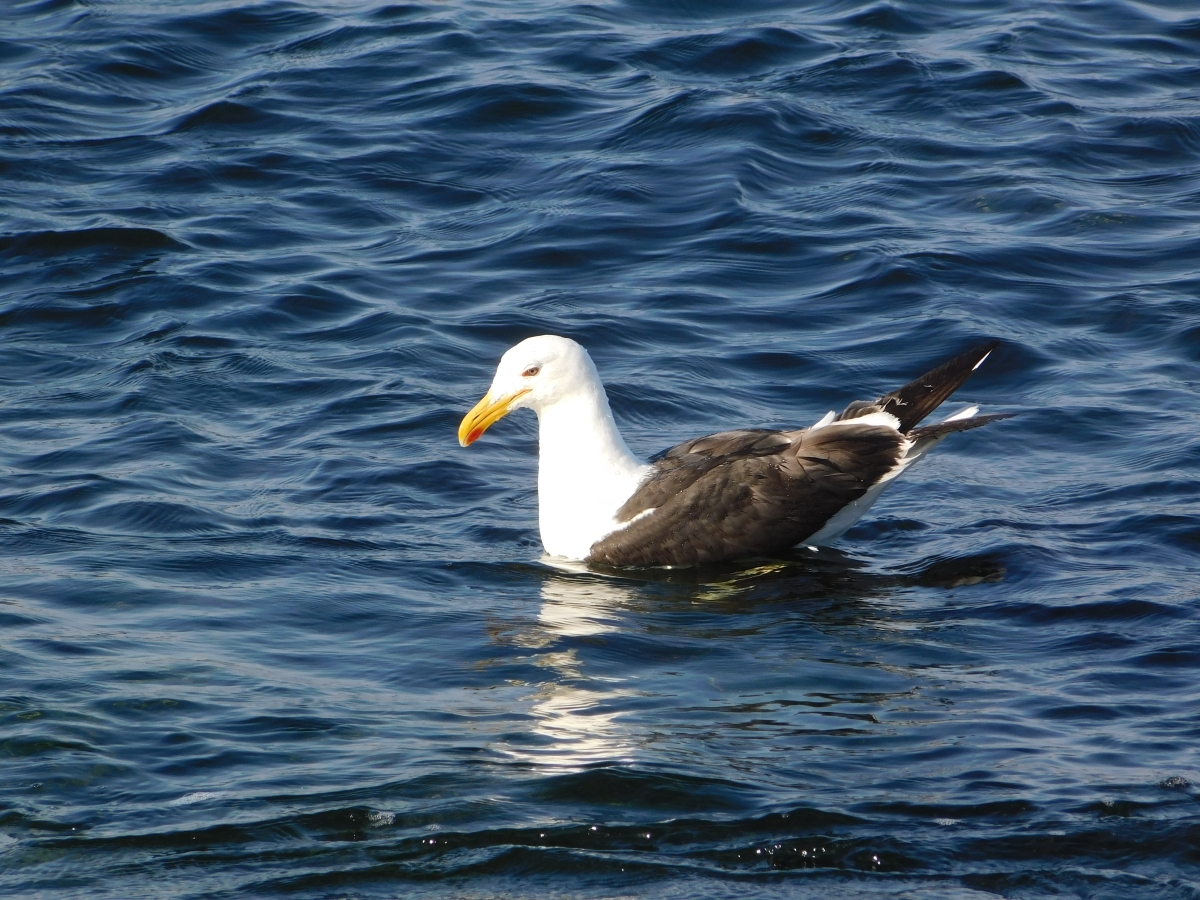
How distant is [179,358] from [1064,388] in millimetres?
5415

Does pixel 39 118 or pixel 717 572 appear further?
pixel 39 118

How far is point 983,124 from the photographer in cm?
1423

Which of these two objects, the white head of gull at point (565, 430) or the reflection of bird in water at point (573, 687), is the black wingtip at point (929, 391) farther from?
the reflection of bird in water at point (573, 687)

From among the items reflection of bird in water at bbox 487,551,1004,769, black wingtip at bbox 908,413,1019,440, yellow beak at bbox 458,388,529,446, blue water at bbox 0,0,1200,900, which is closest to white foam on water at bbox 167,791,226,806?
blue water at bbox 0,0,1200,900

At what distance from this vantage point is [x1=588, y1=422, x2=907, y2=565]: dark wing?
322 inches

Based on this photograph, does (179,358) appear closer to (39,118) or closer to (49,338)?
(49,338)

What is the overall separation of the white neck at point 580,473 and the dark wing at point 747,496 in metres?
0.09

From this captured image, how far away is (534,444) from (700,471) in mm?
1961

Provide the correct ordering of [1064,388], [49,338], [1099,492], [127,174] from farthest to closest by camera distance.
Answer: [127,174]
[49,338]
[1064,388]
[1099,492]

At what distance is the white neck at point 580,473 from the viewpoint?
8297 mm

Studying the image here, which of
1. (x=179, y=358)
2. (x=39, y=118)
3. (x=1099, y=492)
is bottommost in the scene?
(x=1099, y=492)

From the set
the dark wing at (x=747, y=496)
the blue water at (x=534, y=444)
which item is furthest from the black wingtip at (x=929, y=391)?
the blue water at (x=534, y=444)

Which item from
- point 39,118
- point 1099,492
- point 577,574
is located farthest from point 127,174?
point 1099,492

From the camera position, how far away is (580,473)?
27.8 feet
